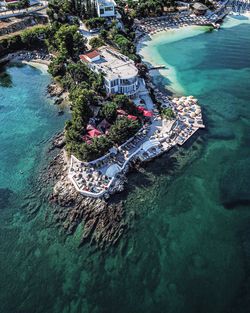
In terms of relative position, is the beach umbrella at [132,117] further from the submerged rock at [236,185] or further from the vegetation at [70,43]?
the vegetation at [70,43]

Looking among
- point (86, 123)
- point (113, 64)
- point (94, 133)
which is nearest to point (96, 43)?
point (113, 64)

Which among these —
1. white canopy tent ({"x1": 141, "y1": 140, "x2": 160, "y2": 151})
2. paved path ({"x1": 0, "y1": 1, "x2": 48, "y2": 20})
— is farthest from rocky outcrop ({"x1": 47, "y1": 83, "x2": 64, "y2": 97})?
paved path ({"x1": 0, "y1": 1, "x2": 48, "y2": 20})

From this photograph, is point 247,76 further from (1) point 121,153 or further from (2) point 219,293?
(2) point 219,293

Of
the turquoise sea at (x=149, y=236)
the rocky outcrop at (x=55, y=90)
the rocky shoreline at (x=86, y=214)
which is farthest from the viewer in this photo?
the rocky outcrop at (x=55, y=90)

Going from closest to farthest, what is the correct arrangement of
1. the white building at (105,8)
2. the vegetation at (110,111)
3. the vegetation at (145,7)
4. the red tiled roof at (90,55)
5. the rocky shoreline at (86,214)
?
the rocky shoreline at (86,214), the vegetation at (110,111), the red tiled roof at (90,55), the white building at (105,8), the vegetation at (145,7)

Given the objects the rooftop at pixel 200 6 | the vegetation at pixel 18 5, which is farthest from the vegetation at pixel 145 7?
the vegetation at pixel 18 5

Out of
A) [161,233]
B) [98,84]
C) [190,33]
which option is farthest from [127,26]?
[161,233]
